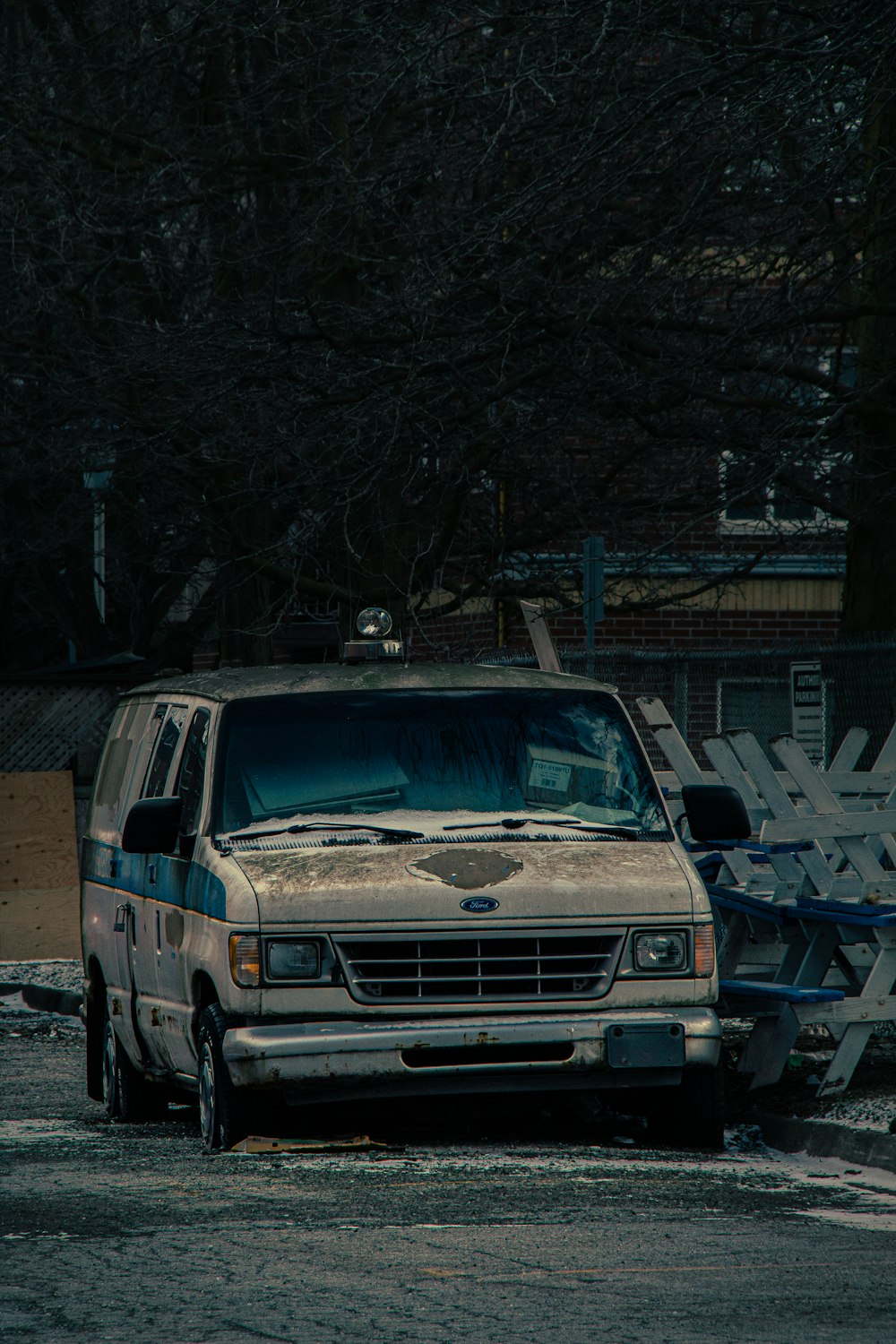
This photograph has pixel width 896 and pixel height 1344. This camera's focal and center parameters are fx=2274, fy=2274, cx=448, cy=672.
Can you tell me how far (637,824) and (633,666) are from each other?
→ 33.1 feet

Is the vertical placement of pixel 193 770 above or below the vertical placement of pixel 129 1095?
above

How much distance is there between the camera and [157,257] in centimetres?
2111

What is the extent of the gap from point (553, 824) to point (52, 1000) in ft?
26.8

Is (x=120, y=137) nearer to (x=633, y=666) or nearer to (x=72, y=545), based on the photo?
(x=633, y=666)

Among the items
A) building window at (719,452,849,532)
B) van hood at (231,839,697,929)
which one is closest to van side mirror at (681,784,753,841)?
van hood at (231,839,697,929)

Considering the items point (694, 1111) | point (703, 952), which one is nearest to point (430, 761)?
point (703, 952)

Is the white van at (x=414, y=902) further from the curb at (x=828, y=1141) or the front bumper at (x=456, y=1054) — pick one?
the curb at (x=828, y=1141)

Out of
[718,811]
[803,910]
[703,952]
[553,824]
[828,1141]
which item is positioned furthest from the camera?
[803,910]

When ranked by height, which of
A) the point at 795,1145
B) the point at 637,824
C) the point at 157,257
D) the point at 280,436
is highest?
the point at 157,257

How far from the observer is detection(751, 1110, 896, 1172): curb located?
8711 mm

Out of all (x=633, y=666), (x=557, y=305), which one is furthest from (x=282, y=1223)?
(x=633, y=666)

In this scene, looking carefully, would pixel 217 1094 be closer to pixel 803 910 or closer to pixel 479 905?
pixel 479 905

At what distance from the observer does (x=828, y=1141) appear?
9.12 m

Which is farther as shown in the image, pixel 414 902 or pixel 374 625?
pixel 374 625
